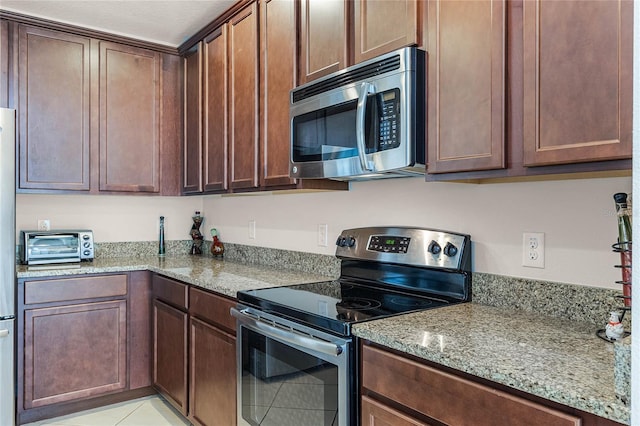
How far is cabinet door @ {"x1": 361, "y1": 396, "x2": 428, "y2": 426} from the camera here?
4.00 ft

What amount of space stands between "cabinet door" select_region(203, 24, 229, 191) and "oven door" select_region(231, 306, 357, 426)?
112 cm

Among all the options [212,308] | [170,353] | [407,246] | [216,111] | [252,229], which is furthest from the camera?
[252,229]

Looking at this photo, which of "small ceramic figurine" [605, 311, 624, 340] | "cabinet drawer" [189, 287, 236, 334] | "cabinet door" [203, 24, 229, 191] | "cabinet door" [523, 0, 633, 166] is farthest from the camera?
"cabinet door" [203, 24, 229, 191]

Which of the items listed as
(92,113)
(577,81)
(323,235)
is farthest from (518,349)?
(92,113)

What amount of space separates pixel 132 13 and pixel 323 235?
5.68 ft

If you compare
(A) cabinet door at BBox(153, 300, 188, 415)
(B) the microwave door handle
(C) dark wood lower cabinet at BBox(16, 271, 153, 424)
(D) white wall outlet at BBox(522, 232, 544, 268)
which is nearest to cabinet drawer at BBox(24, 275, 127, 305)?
(C) dark wood lower cabinet at BBox(16, 271, 153, 424)

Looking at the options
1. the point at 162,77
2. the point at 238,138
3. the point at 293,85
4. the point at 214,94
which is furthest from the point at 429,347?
the point at 162,77

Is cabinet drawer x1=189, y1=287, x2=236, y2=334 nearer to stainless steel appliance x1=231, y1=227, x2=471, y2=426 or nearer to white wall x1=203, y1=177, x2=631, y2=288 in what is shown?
stainless steel appliance x1=231, y1=227, x2=471, y2=426

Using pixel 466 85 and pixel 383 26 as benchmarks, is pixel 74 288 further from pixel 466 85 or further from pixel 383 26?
pixel 466 85

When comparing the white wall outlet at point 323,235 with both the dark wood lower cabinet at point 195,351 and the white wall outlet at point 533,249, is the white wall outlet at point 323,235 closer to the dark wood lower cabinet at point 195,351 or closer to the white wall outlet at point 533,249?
the dark wood lower cabinet at point 195,351

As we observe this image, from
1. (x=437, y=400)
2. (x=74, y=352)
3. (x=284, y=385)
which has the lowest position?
(x=74, y=352)

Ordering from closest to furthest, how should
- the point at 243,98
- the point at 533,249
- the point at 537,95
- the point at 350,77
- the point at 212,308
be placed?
the point at 537,95 → the point at 533,249 → the point at 350,77 → the point at 212,308 → the point at 243,98

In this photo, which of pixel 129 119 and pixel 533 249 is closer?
pixel 533 249

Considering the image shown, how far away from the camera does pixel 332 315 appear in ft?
4.94
